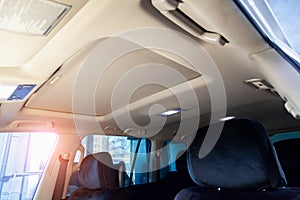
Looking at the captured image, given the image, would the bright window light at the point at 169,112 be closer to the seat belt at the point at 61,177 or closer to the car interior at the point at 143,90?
the car interior at the point at 143,90

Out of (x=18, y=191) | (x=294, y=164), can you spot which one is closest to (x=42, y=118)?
(x=18, y=191)

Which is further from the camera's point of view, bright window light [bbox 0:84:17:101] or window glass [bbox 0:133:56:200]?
window glass [bbox 0:133:56:200]

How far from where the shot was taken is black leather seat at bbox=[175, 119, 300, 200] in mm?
1162

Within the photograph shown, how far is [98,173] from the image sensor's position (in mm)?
2369

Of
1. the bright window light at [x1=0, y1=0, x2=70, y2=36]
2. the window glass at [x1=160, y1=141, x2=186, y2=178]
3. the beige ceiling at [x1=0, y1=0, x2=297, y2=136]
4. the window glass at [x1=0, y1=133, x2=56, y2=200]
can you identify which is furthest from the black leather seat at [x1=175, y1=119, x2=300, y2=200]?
the window glass at [x1=160, y1=141, x2=186, y2=178]

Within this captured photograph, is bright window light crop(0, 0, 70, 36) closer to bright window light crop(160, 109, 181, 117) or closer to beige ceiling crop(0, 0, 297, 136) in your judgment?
beige ceiling crop(0, 0, 297, 136)

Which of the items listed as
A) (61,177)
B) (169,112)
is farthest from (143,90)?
(61,177)

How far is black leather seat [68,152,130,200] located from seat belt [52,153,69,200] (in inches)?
7.6

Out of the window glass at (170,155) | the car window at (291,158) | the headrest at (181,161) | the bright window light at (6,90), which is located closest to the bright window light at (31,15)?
the bright window light at (6,90)

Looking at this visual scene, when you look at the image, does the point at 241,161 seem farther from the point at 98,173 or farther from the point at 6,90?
the point at 98,173

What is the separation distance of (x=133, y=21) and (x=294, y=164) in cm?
229

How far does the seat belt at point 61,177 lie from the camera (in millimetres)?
2627

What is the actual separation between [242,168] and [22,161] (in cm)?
243

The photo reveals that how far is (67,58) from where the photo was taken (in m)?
1.19
